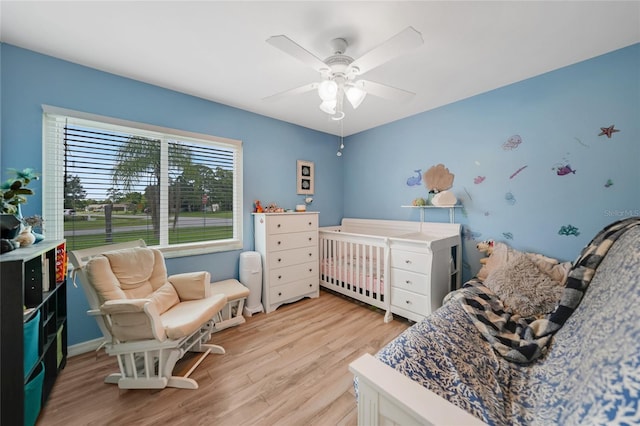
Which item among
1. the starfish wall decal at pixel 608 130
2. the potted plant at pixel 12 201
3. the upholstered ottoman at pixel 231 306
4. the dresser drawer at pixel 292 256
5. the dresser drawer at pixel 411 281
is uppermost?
the starfish wall decal at pixel 608 130

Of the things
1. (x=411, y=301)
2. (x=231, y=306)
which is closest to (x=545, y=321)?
(x=411, y=301)

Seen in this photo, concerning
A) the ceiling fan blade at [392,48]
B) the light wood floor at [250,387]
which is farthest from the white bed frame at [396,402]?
the ceiling fan blade at [392,48]

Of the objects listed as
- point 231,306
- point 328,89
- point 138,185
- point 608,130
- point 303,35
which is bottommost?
point 231,306

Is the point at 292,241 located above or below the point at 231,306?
above

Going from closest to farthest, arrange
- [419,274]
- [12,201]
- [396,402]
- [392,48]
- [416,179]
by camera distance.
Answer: [396,402] → [392,48] → [12,201] → [419,274] → [416,179]

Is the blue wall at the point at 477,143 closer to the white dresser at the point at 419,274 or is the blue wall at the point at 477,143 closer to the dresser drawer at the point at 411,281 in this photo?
the white dresser at the point at 419,274

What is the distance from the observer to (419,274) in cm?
236

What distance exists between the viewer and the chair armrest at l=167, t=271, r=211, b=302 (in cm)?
208

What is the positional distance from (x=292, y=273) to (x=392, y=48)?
8.22ft

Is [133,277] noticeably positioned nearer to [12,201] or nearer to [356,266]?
[12,201]

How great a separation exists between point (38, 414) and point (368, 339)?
7.52 feet

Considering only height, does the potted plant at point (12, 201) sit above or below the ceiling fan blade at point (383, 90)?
below

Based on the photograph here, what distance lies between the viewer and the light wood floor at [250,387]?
4.64 ft

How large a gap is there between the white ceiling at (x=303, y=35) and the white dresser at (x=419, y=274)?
164 centimetres
